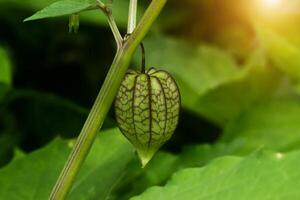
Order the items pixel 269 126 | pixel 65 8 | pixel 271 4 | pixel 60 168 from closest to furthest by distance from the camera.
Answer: pixel 65 8 < pixel 60 168 < pixel 269 126 < pixel 271 4

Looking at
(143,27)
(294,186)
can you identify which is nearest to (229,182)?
(294,186)

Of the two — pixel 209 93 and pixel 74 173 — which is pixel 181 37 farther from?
pixel 74 173

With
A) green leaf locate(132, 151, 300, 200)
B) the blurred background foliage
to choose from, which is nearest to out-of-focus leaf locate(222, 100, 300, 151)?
the blurred background foliage

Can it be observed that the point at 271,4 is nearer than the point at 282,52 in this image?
No

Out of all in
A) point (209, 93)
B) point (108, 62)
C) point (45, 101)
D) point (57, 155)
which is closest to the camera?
point (57, 155)

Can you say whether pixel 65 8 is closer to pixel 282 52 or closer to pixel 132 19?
pixel 132 19

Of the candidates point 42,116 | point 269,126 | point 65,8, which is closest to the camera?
point 65,8

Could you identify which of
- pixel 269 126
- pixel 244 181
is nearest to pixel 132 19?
pixel 244 181
